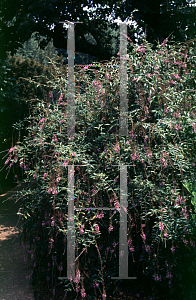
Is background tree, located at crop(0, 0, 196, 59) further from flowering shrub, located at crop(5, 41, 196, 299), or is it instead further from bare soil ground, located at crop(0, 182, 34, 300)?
bare soil ground, located at crop(0, 182, 34, 300)

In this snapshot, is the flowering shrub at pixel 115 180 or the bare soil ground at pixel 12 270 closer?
the flowering shrub at pixel 115 180

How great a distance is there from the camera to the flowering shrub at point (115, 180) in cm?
299

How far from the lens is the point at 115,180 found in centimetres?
304

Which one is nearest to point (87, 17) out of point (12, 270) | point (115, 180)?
point (115, 180)

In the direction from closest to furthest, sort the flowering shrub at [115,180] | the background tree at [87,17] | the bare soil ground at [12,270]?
the flowering shrub at [115,180], the bare soil ground at [12,270], the background tree at [87,17]

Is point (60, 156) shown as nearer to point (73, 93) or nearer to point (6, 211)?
point (73, 93)

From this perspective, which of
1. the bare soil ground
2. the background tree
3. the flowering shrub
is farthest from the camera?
the background tree

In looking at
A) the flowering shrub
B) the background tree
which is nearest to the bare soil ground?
the flowering shrub

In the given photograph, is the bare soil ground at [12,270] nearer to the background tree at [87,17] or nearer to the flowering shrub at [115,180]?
the flowering shrub at [115,180]

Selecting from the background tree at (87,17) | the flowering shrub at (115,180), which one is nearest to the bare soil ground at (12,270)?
the flowering shrub at (115,180)

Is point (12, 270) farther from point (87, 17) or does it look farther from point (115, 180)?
point (87, 17)

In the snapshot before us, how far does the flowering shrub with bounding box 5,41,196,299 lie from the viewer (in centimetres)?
299

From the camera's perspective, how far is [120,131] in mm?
3316

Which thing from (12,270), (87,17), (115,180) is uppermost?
(87,17)
